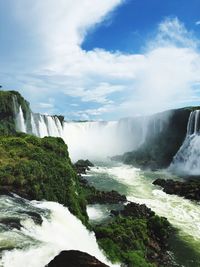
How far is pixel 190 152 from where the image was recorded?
2270 inches

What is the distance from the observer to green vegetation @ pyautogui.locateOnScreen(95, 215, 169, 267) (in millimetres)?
18906

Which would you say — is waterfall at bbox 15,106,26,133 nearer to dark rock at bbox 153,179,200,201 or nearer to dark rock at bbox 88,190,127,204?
dark rock at bbox 88,190,127,204

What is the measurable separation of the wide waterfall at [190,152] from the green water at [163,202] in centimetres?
458

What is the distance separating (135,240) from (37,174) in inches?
296

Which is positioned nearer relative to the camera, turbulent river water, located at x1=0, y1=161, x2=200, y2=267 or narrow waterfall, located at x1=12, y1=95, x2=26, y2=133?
turbulent river water, located at x1=0, y1=161, x2=200, y2=267

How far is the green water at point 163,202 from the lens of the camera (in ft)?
74.4

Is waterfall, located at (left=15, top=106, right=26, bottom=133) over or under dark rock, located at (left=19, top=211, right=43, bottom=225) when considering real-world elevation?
over

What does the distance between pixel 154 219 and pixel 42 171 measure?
9.65 m

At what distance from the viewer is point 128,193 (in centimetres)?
3791

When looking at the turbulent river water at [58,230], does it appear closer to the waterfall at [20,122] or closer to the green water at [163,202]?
the green water at [163,202]

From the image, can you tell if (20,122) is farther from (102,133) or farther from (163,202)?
(102,133)

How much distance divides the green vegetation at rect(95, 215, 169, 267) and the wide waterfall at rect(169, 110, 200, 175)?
30382 millimetres

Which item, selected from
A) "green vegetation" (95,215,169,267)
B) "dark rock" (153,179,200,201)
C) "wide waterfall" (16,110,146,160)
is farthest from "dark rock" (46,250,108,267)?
"wide waterfall" (16,110,146,160)

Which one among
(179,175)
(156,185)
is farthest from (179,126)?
(156,185)
